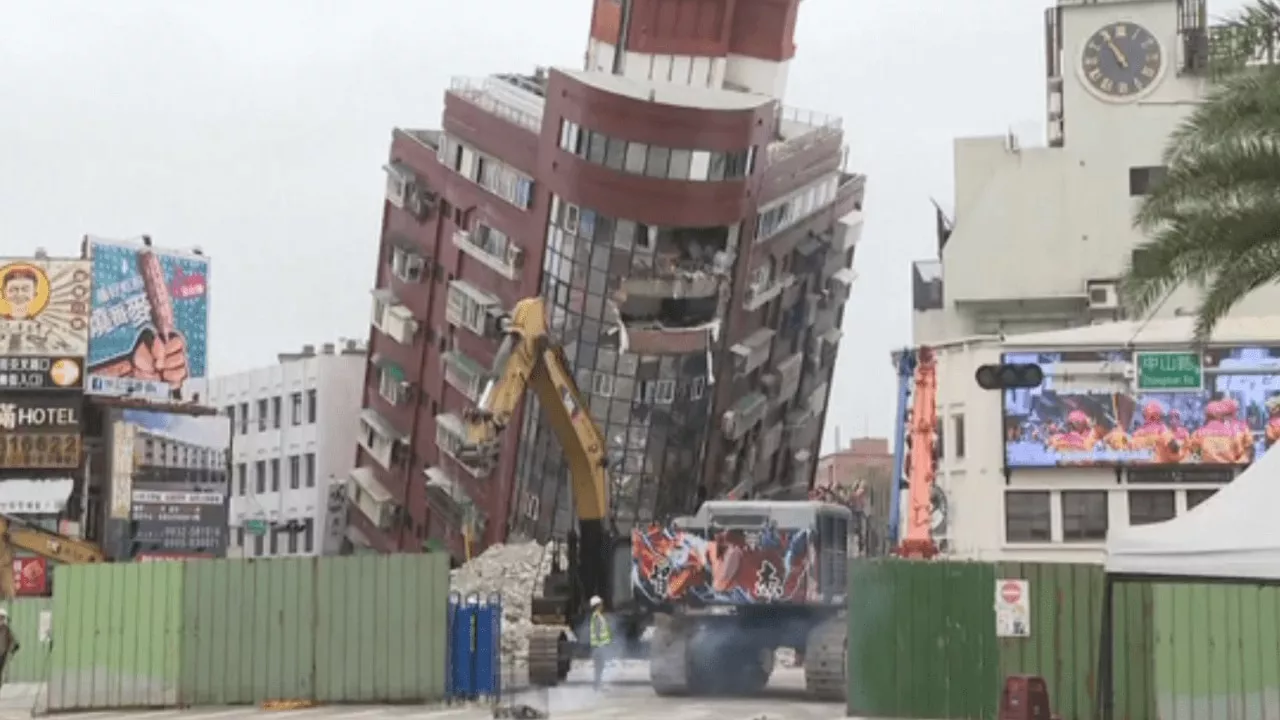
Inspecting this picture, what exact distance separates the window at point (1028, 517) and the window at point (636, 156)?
1580 cm

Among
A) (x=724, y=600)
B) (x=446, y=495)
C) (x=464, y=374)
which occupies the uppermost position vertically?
(x=464, y=374)

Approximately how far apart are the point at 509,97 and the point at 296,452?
37.5 metres

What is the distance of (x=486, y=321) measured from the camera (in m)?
78.1

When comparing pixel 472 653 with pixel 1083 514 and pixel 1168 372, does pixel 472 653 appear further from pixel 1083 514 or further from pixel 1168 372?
pixel 1168 372

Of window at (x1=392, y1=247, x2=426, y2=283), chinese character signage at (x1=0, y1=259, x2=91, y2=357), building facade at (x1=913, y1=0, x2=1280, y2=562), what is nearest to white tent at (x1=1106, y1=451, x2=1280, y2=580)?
building facade at (x1=913, y1=0, x2=1280, y2=562)

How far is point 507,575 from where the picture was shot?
68000mm

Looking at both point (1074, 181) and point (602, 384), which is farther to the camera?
point (1074, 181)

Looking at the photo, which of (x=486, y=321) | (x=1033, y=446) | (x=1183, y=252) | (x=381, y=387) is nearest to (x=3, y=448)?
(x=381, y=387)

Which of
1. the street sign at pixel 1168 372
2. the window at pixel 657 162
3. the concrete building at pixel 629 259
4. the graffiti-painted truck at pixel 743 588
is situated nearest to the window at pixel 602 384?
the concrete building at pixel 629 259

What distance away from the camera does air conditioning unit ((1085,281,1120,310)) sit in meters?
76.8

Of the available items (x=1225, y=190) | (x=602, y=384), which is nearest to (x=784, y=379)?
(x=602, y=384)

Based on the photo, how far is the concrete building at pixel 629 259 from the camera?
→ 71.4 metres

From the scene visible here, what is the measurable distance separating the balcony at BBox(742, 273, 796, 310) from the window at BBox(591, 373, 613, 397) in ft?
18.0

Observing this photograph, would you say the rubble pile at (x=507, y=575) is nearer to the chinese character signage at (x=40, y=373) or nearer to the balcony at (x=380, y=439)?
the balcony at (x=380, y=439)
